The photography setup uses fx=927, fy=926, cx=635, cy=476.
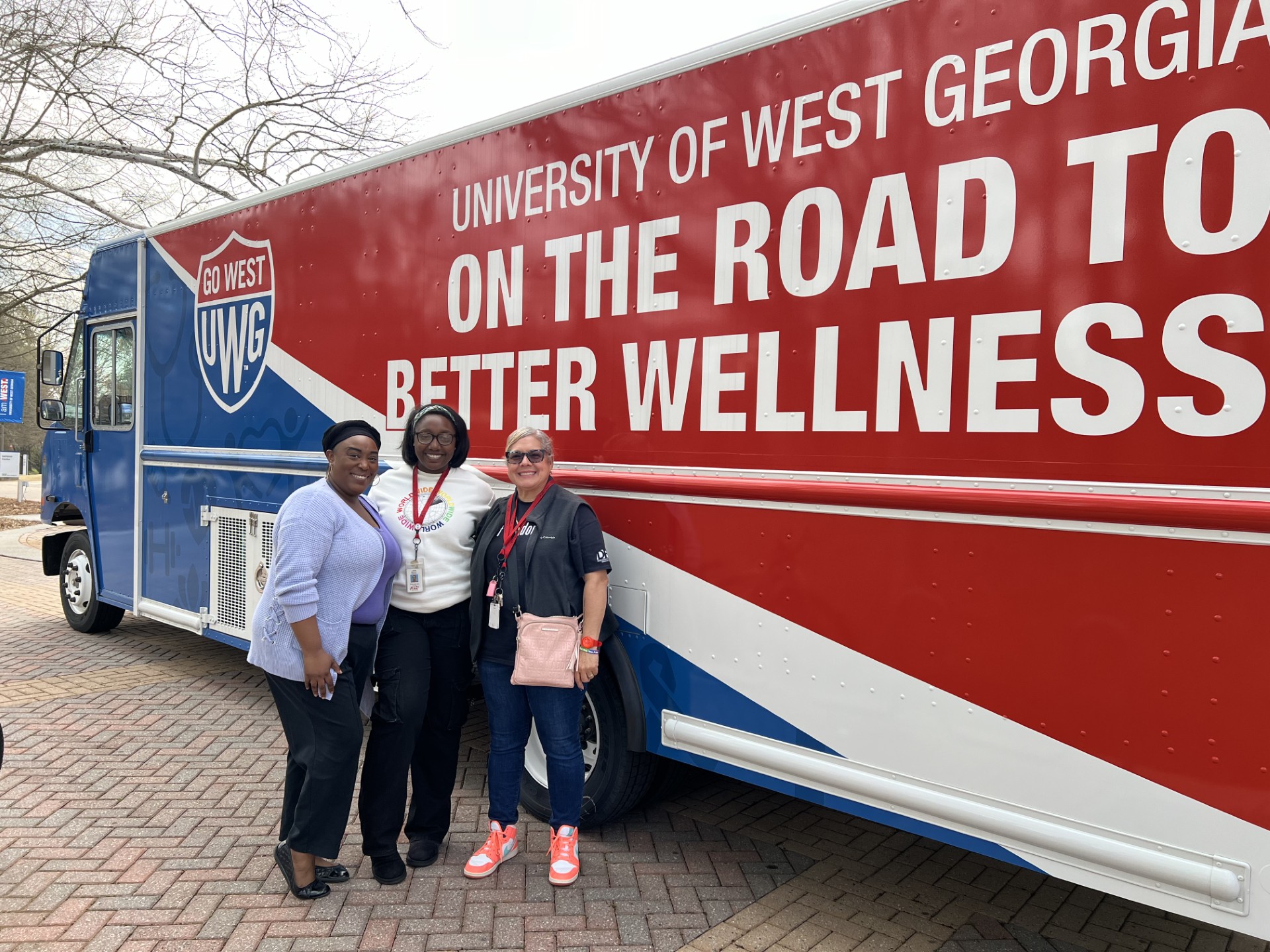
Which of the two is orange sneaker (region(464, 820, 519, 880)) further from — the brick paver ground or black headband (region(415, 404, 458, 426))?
black headband (region(415, 404, 458, 426))

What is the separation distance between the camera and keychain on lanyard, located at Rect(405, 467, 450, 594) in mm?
3330

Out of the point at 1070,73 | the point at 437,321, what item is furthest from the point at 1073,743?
the point at 437,321

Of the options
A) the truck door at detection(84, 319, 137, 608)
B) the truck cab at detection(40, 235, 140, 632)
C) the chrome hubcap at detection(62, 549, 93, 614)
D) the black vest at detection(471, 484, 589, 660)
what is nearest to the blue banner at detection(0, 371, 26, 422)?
the chrome hubcap at detection(62, 549, 93, 614)

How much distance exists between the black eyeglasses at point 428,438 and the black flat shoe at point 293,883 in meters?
1.51

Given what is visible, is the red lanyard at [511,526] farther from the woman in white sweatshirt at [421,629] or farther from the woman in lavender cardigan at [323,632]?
the woman in lavender cardigan at [323,632]

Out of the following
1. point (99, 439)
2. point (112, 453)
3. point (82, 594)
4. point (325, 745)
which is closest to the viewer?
point (325, 745)

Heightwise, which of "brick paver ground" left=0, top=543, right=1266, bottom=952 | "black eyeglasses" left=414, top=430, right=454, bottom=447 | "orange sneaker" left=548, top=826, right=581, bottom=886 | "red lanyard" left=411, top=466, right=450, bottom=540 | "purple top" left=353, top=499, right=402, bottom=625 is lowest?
"brick paver ground" left=0, top=543, right=1266, bottom=952

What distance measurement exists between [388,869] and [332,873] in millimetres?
205

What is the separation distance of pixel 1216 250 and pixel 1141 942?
228 cm

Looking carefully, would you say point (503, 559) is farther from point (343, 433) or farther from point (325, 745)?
point (325, 745)

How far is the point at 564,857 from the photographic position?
3.38 meters

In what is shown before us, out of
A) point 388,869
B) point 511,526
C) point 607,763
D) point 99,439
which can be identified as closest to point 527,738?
point 607,763

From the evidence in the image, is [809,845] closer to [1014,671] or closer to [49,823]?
[1014,671]

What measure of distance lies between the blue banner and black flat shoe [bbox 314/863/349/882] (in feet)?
52.4
